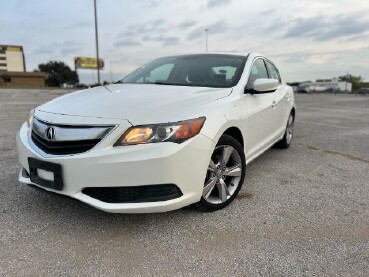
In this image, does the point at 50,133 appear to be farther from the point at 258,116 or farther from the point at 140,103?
the point at 258,116

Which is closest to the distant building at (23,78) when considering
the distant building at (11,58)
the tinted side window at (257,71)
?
the distant building at (11,58)

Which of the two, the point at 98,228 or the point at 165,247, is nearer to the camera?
the point at 165,247

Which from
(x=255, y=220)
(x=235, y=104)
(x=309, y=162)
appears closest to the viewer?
(x=255, y=220)

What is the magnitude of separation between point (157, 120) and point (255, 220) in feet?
4.10

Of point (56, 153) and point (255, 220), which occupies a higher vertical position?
point (56, 153)

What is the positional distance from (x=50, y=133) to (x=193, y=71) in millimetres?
1931

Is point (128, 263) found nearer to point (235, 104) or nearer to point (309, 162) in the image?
point (235, 104)

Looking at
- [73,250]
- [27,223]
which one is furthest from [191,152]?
[27,223]

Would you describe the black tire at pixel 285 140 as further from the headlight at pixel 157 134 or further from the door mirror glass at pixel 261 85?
the headlight at pixel 157 134

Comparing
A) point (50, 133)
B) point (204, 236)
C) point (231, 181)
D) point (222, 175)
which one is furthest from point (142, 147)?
point (231, 181)

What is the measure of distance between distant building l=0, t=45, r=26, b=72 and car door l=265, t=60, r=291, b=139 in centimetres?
10447

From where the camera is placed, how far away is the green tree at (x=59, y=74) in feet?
294

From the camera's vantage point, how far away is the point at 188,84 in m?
3.69

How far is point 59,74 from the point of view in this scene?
90.1m
